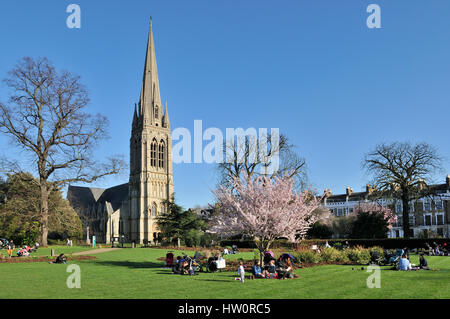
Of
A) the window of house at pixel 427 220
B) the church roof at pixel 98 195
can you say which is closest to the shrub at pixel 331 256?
the window of house at pixel 427 220

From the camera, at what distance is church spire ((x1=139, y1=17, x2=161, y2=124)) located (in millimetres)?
106688

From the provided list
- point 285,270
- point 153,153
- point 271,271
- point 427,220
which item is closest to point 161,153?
point 153,153

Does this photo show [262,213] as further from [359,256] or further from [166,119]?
[166,119]

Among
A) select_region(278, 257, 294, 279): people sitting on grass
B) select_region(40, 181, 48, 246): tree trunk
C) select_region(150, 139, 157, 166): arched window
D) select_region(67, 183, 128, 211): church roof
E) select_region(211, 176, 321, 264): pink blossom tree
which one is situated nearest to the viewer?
select_region(278, 257, 294, 279): people sitting on grass

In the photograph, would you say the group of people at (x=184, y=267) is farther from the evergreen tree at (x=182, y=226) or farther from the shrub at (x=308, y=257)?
the evergreen tree at (x=182, y=226)

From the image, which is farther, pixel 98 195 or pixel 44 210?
pixel 98 195

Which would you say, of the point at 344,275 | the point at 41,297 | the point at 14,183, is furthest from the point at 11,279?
the point at 14,183

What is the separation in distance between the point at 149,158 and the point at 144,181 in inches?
232

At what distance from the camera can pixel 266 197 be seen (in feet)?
81.6

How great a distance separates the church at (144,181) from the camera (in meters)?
102

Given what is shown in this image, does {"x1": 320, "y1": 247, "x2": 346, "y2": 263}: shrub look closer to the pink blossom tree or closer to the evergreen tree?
the pink blossom tree

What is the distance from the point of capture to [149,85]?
354ft

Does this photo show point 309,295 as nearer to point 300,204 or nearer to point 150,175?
point 300,204

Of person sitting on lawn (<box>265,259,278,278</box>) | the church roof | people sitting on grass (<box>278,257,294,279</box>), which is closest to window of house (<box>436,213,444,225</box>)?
people sitting on grass (<box>278,257,294,279</box>)
